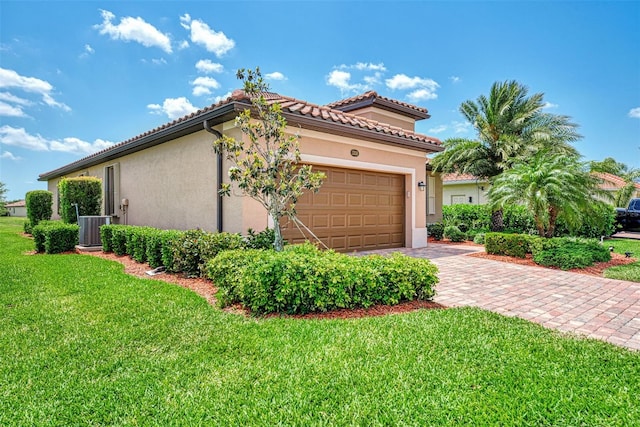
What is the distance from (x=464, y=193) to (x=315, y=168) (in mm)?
17297

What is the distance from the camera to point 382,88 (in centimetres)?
1521

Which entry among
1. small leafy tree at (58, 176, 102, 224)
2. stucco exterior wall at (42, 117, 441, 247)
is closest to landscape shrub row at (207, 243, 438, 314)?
stucco exterior wall at (42, 117, 441, 247)

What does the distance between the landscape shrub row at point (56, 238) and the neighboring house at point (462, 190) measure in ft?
63.9

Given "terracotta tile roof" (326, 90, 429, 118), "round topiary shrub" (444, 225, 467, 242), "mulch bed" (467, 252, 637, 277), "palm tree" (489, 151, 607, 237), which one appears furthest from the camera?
"round topiary shrub" (444, 225, 467, 242)

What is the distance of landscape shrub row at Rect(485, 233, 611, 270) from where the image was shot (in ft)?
27.6

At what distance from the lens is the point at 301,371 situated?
9.78ft

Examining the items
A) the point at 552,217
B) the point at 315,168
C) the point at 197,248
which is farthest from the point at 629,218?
the point at 197,248

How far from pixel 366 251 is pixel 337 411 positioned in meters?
8.39

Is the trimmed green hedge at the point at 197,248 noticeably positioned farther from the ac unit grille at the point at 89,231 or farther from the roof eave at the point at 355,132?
the ac unit grille at the point at 89,231

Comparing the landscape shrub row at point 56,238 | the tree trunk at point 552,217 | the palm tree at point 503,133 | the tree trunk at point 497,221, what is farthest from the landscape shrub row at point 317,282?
the tree trunk at point 497,221

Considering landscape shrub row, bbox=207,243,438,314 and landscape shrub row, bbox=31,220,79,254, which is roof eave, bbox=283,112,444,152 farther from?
landscape shrub row, bbox=31,220,79,254

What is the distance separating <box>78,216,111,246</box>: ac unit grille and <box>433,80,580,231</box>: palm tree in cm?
1379

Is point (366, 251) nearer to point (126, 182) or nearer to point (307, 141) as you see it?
point (307, 141)

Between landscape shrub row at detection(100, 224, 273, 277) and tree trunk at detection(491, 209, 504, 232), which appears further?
tree trunk at detection(491, 209, 504, 232)
